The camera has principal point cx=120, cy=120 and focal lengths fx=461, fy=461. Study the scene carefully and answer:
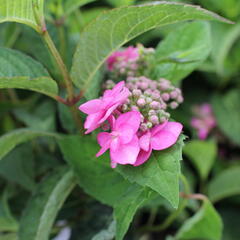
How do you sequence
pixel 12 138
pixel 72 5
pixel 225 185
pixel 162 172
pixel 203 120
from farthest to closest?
pixel 203 120 → pixel 225 185 → pixel 72 5 → pixel 12 138 → pixel 162 172

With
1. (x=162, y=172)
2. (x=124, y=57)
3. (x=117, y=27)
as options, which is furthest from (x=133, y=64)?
(x=162, y=172)

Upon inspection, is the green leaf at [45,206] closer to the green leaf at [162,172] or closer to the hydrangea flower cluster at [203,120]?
the green leaf at [162,172]

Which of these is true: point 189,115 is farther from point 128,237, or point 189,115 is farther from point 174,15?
point 174,15

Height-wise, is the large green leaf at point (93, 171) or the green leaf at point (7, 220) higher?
the large green leaf at point (93, 171)

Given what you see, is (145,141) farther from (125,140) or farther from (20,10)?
(20,10)

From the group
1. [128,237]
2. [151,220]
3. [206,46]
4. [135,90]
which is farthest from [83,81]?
[151,220]

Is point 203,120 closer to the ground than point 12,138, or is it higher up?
closer to the ground

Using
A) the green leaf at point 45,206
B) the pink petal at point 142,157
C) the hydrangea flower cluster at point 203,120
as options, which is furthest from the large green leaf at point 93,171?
the hydrangea flower cluster at point 203,120
